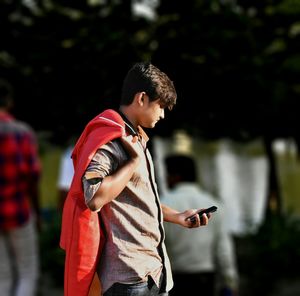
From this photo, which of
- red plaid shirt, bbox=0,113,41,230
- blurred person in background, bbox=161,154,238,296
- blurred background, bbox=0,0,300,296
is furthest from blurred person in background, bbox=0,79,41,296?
blurred background, bbox=0,0,300,296

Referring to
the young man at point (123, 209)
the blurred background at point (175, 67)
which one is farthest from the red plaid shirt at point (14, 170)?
the young man at point (123, 209)

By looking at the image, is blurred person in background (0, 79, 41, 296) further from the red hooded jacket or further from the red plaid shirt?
the red hooded jacket

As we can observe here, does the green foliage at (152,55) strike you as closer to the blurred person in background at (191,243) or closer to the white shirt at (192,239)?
the blurred person in background at (191,243)

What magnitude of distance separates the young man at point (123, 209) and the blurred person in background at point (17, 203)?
9.77 feet

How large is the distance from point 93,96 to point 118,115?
5094 millimetres

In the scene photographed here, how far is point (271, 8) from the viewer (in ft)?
30.5

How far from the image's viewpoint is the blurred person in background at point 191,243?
5875mm

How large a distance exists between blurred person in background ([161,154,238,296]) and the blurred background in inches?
91.6

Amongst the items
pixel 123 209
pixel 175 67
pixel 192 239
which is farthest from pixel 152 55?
pixel 123 209

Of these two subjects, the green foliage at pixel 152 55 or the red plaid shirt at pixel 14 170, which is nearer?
the red plaid shirt at pixel 14 170

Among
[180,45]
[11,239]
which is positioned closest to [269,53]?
[180,45]

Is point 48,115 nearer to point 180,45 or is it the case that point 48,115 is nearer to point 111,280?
point 180,45

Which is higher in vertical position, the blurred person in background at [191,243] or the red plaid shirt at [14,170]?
the red plaid shirt at [14,170]

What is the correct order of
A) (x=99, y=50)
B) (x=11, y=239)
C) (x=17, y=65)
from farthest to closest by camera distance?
(x=17, y=65), (x=99, y=50), (x=11, y=239)
